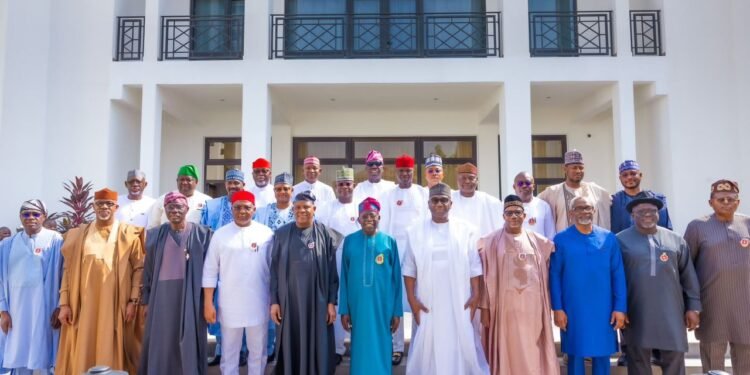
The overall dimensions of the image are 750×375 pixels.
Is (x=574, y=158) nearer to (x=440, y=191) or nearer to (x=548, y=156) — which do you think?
(x=440, y=191)

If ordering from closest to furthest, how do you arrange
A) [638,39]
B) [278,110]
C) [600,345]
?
1. [600,345]
2. [638,39]
3. [278,110]

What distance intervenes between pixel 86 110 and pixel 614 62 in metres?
9.63

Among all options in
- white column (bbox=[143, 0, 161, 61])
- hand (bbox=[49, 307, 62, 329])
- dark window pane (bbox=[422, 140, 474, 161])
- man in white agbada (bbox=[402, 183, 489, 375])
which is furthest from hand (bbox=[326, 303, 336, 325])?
dark window pane (bbox=[422, 140, 474, 161])

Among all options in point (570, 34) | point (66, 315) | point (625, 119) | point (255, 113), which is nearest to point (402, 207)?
point (66, 315)

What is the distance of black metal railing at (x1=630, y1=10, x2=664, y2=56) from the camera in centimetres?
941

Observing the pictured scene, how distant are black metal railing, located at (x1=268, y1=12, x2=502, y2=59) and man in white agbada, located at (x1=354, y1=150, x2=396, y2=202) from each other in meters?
4.25

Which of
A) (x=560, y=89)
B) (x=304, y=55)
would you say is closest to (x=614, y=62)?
(x=560, y=89)

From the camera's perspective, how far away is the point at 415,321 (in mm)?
4359

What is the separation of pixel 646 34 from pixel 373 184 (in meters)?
7.14

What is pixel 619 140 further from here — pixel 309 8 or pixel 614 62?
pixel 309 8

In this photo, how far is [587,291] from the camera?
3.98 metres

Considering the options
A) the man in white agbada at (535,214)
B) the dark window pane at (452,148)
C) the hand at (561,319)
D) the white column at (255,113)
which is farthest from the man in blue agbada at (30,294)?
the dark window pane at (452,148)

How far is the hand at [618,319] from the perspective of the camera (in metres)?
3.95

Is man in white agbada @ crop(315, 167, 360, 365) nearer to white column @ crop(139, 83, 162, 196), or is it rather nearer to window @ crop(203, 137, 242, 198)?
white column @ crop(139, 83, 162, 196)
